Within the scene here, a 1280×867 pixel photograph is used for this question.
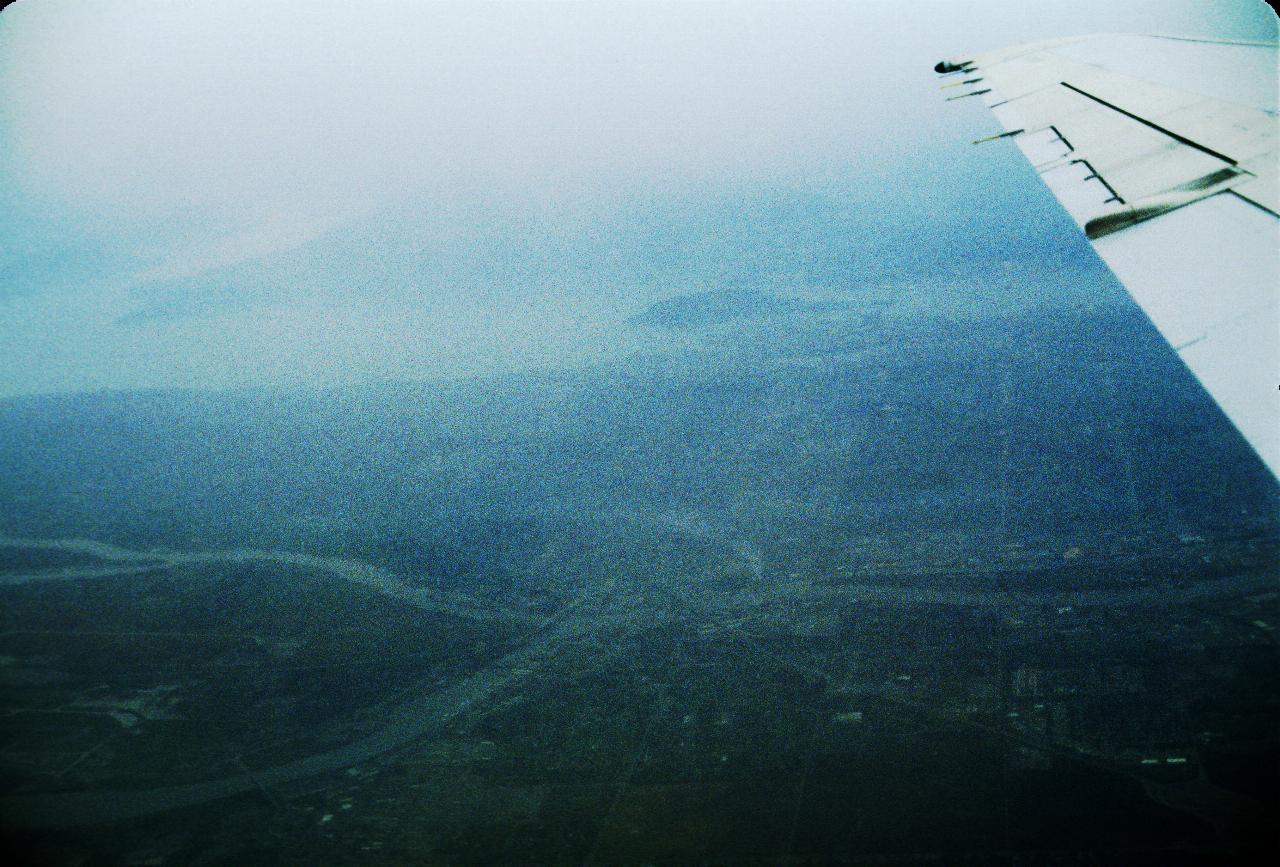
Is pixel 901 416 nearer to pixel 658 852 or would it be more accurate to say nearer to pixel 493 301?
pixel 658 852

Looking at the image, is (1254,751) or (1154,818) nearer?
(1154,818)

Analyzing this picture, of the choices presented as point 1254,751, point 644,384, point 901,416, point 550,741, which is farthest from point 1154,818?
point 644,384

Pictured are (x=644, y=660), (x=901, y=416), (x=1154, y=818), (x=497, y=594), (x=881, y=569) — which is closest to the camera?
(x=1154, y=818)

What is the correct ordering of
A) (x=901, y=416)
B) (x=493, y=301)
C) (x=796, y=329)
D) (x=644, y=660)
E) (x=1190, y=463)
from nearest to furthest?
(x=644, y=660), (x=1190, y=463), (x=901, y=416), (x=796, y=329), (x=493, y=301)

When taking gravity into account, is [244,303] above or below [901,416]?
above

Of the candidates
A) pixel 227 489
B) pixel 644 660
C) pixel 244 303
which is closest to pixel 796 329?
pixel 227 489

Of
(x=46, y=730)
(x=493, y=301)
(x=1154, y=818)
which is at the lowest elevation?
(x=1154, y=818)
